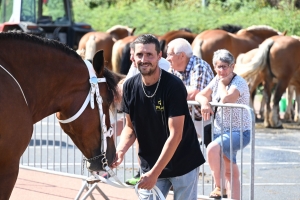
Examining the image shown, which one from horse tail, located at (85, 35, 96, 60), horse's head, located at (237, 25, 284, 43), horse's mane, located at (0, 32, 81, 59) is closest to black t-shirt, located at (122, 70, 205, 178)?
horse's mane, located at (0, 32, 81, 59)

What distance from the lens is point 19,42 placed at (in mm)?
5145

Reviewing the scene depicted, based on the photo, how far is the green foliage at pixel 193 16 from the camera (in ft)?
80.7

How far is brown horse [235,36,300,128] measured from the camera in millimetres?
15102

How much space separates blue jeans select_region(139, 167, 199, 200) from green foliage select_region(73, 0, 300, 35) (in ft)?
57.0

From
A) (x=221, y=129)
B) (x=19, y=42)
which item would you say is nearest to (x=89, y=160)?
(x=19, y=42)

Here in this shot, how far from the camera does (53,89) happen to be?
5199 millimetres

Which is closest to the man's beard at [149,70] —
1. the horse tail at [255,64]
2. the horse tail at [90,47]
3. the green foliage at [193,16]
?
the horse tail at [255,64]

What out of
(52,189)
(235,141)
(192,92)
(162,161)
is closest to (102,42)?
(52,189)

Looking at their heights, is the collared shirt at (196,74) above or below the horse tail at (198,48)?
above

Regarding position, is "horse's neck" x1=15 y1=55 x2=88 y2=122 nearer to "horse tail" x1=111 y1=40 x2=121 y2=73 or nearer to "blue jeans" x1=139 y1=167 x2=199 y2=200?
"blue jeans" x1=139 y1=167 x2=199 y2=200

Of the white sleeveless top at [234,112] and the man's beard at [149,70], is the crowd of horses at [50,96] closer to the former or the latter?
the man's beard at [149,70]

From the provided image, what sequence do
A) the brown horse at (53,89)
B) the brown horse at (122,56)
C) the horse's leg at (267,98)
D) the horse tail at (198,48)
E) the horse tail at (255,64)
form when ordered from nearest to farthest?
1. the brown horse at (53,89)
2. the horse tail at (255,64)
3. the horse's leg at (267,98)
4. the horse tail at (198,48)
5. the brown horse at (122,56)

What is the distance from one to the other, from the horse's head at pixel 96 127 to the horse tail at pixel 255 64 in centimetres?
979

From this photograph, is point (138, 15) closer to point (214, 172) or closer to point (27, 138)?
point (214, 172)
